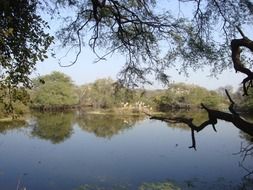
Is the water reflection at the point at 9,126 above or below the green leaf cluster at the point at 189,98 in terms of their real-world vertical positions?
below

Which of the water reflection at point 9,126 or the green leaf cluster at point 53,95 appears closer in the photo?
the water reflection at point 9,126

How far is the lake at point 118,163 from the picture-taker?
1065 centimetres

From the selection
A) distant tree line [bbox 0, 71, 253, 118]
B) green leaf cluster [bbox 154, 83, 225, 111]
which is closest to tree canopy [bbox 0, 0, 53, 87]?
distant tree line [bbox 0, 71, 253, 118]

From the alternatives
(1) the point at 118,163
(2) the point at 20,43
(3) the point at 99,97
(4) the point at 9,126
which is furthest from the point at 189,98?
(2) the point at 20,43

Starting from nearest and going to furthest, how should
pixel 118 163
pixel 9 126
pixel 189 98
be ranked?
1. pixel 118 163
2. pixel 9 126
3. pixel 189 98

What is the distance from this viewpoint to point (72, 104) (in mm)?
59125

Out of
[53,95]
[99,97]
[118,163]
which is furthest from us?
[99,97]

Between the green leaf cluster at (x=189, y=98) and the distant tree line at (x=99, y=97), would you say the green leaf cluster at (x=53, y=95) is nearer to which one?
the distant tree line at (x=99, y=97)

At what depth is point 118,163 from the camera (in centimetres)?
1387

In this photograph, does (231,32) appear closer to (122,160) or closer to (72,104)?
(122,160)

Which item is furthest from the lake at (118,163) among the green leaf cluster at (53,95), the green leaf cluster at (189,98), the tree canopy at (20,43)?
the green leaf cluster at (189,98)

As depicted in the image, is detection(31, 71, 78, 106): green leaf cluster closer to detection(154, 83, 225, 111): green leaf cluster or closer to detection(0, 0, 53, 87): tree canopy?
detection(154, 83, 225, 111): green leaf cluster

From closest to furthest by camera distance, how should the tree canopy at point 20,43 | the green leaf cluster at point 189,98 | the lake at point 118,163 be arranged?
the tree canopy at point 20,43 → the lake at point 118,163 → the green leaf cluster at point 189,98

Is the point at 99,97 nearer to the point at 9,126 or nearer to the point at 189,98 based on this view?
the point at 189,98
